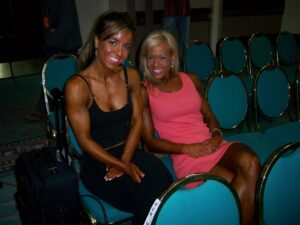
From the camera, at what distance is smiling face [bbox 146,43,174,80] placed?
6.01 ft

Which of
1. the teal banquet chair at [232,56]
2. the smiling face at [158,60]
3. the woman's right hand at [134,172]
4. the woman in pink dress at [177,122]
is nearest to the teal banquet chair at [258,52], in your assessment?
the teal banquet chair at [232,56]

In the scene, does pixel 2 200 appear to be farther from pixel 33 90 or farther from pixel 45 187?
pixel 33 90

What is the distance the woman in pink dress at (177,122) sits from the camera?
175 cm

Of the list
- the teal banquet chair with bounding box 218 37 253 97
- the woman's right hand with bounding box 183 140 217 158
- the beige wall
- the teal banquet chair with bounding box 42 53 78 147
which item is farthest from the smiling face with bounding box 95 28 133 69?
the beige wall

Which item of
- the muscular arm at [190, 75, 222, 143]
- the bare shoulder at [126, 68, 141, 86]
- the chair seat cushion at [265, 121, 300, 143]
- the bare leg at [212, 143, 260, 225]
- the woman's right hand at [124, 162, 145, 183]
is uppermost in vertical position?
the bare shoulder at [126, 68, 141, 86]

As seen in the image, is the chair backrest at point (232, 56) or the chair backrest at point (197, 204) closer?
the chair backrest at point (197, 204)

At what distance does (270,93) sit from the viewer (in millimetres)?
2492

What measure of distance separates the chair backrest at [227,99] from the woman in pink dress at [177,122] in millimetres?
293

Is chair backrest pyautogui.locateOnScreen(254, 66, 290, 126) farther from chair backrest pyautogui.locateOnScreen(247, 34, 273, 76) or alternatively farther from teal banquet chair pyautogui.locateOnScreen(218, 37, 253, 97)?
chair backrest pyautogui.locateOnScreen(247, 34, 273, 76)

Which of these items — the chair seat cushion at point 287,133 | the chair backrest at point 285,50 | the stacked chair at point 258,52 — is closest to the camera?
the chair seat cushion at point 287,133

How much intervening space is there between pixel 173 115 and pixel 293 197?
2.65 feet

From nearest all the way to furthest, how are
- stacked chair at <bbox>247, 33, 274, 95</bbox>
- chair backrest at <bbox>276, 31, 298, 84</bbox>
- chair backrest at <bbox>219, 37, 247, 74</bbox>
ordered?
chair backrest at <bbox>219, 37, 247, 74</bbox> → stacked chair at <bbox>247, 33, 274, 95</bbox> → chair backrest at <bbox>276, 31, 298, 84</bbox>

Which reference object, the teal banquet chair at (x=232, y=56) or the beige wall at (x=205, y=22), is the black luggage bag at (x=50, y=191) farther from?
the beige wall at (x=205, y=22)

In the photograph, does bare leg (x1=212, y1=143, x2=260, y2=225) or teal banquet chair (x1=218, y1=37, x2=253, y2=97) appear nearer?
bare leg (x1=212, y1=143, x2=260, y2=225)
